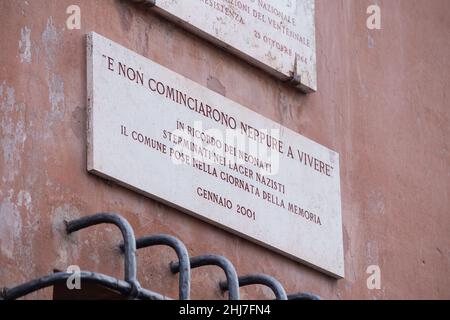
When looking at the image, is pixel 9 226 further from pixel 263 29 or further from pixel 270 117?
pixel 263 29

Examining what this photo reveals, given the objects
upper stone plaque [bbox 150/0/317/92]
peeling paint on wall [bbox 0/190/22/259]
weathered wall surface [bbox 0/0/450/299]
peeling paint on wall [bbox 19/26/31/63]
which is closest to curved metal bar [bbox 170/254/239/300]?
weathered wall surface [bbox 0/0/450/299]

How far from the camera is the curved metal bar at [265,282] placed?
8305mm

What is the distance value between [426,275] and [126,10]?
275cm

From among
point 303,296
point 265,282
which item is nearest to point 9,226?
point 265,282

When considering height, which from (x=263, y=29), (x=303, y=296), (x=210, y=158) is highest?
(x=263, y=29)

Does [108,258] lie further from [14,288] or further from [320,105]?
[320,105]

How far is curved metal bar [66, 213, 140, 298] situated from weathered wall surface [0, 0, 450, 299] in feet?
0.29

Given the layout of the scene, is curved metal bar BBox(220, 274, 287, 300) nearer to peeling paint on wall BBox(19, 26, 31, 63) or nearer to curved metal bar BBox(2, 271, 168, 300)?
curved metal bar BBox(2, 271, 168, 300)

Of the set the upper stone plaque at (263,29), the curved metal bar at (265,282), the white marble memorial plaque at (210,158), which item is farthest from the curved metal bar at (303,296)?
the upper stone plaque at (263,29)

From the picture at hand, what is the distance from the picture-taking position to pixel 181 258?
7910 mm

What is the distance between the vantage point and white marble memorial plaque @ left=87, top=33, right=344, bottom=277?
330 inches

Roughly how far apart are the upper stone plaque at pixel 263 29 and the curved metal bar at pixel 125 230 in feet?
4.77

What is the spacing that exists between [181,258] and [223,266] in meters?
0.33
